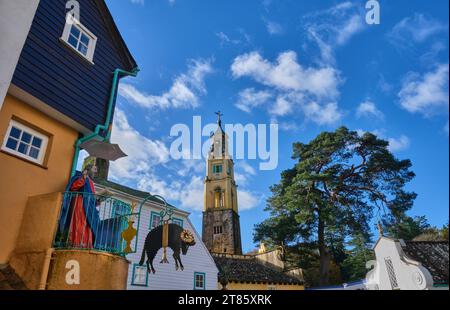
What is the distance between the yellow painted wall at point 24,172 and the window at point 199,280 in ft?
48.4

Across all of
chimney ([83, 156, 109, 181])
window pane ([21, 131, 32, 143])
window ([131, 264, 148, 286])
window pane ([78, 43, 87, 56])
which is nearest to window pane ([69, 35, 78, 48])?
window pane ([78, 43, 87, 56])

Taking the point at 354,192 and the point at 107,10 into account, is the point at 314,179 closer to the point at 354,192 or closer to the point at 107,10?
the point at 354,192

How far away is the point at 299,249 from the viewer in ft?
110

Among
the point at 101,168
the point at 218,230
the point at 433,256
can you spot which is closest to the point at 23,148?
the point at 101,168

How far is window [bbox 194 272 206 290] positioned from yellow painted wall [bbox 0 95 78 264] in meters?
14.7

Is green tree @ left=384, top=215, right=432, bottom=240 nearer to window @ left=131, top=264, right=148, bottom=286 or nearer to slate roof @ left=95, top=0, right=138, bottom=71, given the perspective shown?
window @ left=131, top=264, right=148, bottom=286

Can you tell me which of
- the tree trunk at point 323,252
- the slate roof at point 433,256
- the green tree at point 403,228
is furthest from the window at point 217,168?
the slate roof at point 433,256

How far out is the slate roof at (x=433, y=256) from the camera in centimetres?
1848

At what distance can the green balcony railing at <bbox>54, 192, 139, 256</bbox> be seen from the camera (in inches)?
228

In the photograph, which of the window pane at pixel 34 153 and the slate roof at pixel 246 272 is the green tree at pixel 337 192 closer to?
the slate roof at pixel 246 272

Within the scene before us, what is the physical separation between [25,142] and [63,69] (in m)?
1.87
